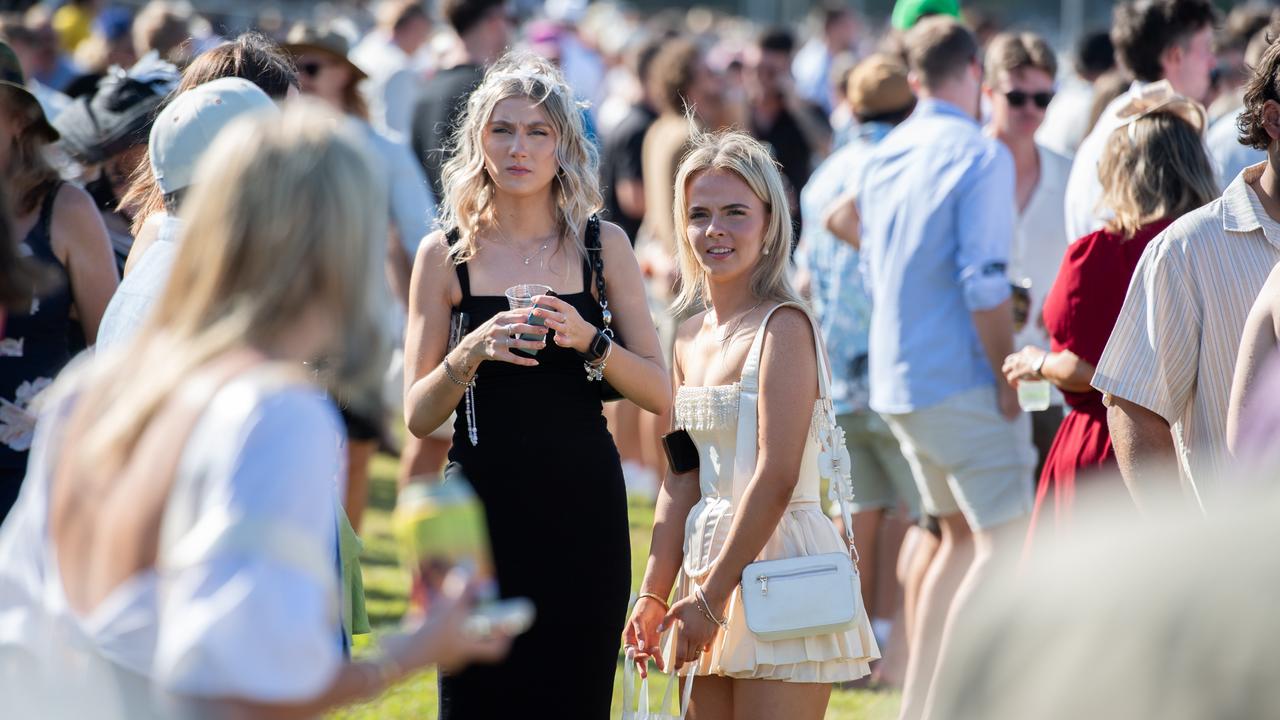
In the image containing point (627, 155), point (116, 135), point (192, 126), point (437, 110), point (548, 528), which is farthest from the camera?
point (627, 155)

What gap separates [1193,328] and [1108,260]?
2.90 feet

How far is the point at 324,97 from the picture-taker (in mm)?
6559

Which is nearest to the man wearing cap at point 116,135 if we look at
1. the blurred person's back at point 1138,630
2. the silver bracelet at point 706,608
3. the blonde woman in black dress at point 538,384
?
the blonde woman in black dress at point 538,384

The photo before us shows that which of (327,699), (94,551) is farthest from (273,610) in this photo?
(94,551)

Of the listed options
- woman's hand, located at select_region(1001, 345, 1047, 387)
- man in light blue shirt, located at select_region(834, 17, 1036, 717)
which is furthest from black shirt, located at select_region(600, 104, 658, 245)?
woman's hand, located at select_region(1001, 345, 1047, 387)

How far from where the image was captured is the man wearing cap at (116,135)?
4.70 metres

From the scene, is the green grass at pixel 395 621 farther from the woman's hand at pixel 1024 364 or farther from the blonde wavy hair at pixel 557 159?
the woman's hand at pixel 1024 364

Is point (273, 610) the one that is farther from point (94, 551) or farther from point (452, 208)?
point (452, 208)

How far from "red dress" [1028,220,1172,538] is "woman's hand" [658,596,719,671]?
4.68 feet

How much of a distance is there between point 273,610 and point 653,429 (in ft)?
20.8

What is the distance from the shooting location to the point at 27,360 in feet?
12.7

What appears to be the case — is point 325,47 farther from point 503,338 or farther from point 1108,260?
point 1108,260

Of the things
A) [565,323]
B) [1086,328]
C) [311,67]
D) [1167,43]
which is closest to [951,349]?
[1086,328]

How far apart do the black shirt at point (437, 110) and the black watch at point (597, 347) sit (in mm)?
3343
